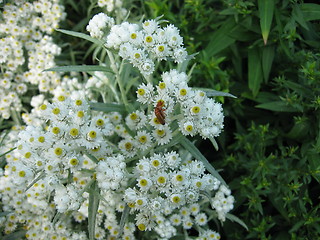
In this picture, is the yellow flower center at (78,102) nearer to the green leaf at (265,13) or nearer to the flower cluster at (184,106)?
the flower cluster at (184,106)

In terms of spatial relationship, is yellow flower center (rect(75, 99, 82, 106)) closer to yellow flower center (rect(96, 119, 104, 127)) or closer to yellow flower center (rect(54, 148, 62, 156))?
yellow flower center (rect(96, 119, 104, 127))

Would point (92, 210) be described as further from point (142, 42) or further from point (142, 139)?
point (142, 42)

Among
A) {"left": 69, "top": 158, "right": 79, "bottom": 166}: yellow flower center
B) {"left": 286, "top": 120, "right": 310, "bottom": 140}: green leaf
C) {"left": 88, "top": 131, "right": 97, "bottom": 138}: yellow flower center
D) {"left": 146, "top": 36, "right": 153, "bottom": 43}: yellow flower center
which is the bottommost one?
{"left": 286, "top": 120, "right": 310, "bottom": 140}: green leaf

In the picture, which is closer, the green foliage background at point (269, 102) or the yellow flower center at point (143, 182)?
the yellow flower center at point (143, 182)

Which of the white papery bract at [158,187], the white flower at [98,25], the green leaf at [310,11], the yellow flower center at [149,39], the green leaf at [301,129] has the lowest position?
the green leaf at [301,129]

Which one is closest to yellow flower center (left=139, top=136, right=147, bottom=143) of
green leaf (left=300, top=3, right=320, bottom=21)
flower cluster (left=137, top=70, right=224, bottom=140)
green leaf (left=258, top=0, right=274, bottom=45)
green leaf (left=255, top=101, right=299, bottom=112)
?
flower cluster (left=137, top=70, right=224, bottom=140)

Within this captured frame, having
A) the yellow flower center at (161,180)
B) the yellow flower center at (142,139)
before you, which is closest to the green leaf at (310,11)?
the yellow flower center at (142,139)
